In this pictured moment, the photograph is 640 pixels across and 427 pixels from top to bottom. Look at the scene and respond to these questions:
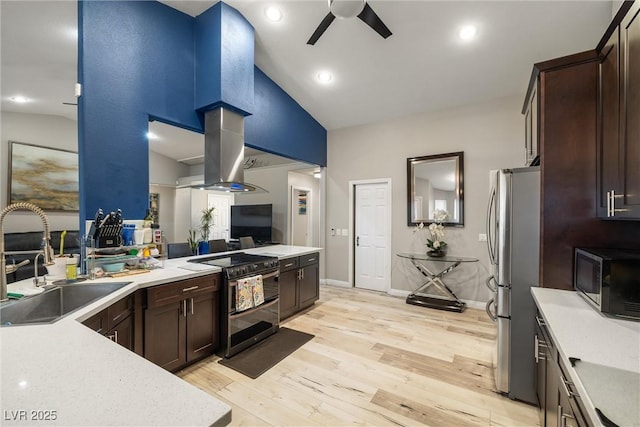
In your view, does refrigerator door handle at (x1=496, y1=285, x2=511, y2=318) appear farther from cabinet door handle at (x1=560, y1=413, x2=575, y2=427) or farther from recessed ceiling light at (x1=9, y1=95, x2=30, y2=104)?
recessed ceiling light at (x1=9, y1=95, x2=30, y2=104)

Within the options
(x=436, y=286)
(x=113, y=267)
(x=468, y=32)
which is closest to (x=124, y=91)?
(x=113, y=267)

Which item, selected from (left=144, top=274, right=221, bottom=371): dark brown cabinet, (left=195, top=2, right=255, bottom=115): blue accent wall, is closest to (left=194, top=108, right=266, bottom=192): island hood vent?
(left=195, top=2, right=255, bottom=115): blue accent wall

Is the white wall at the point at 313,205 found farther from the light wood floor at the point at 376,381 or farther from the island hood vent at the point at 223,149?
the light wood floor at the point at 376,381

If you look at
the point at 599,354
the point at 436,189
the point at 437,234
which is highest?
the point at 436,189

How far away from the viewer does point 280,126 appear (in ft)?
13.8

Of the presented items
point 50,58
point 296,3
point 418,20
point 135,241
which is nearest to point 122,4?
point 50,58

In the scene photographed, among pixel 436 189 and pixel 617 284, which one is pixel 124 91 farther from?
pixel 436 189

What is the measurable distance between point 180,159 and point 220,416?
7.11m

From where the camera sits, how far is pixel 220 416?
0.61 meters

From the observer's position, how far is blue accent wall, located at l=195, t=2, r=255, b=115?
286 centimetres

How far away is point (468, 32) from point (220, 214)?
7.13 meters

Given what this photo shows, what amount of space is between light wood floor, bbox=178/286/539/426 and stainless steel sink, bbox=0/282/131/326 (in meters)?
1.03

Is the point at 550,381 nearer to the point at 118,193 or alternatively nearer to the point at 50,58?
the point at 118,193

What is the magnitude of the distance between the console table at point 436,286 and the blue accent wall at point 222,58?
328cm
